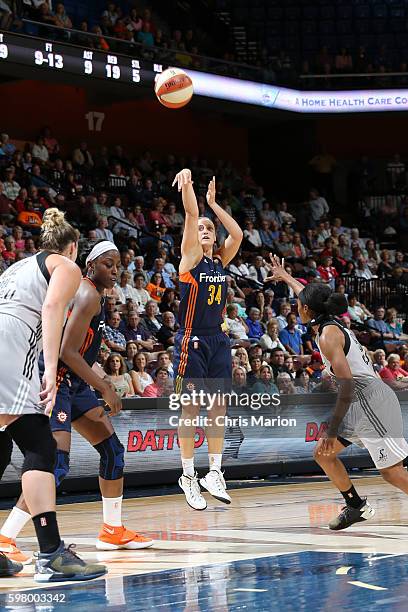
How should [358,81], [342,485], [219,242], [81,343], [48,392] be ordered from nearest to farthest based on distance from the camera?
[48,392] → [81,343] → [342,485] → [219,242] → [358,81]

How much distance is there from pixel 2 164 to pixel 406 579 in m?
13.5

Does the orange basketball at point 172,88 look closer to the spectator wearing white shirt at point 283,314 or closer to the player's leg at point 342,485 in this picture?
the player's leg at point 342,485

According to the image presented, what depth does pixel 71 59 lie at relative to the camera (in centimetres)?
1866

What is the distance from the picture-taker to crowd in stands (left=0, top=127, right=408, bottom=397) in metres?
14.4

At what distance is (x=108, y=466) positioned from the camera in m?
7.11

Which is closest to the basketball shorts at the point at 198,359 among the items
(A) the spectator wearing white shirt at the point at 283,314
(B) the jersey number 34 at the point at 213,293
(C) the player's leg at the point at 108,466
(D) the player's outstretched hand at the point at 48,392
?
(B) the jersey number 34 at the point at 213,293

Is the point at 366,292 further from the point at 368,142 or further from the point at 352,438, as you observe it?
the point at 352,438

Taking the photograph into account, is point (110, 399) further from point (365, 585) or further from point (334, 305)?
point (334, 305)

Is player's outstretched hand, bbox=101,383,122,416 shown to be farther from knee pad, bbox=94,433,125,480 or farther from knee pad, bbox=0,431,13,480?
knee pad, bbox=0,431,13,480

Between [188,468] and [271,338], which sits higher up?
[271,338]

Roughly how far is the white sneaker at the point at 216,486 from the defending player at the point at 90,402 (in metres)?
1.30

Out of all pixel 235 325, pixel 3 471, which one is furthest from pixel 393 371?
pixel 3 471

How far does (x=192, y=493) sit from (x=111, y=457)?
1712 mm

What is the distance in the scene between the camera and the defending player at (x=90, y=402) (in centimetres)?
651
